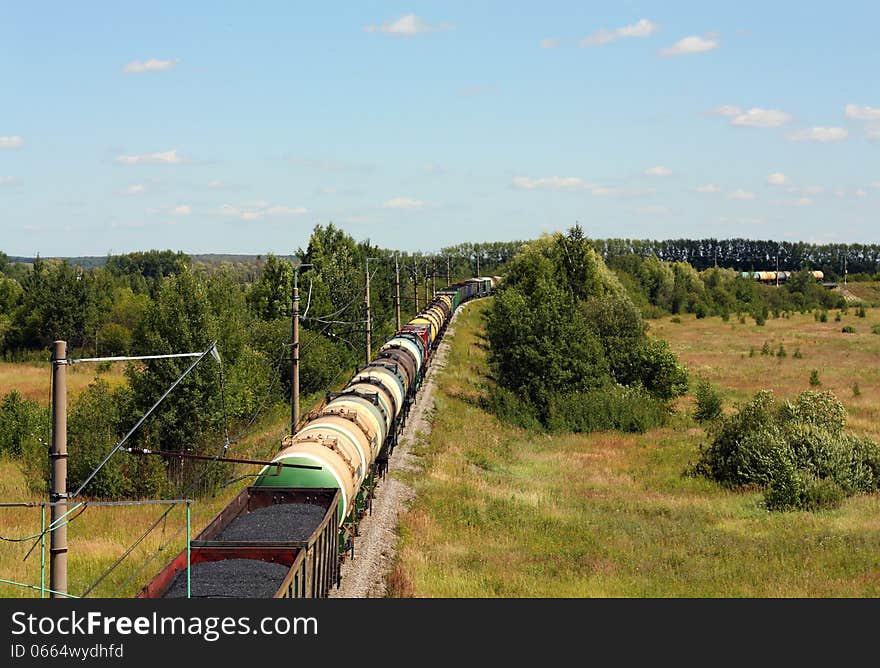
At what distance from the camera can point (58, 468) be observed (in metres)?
13.3

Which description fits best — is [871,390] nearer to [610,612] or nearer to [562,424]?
[562,424]

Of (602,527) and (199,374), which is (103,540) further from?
(602,527)

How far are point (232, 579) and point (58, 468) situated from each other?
387cm

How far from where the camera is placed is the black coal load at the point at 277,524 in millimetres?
18391

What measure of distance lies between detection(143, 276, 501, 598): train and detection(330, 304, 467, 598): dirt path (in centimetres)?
50

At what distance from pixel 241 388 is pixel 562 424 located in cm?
1996

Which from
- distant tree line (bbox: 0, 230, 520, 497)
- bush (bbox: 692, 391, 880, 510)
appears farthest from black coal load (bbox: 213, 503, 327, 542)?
bush (bbox: 692, 391, 880, 510)

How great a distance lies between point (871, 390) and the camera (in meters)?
65.7

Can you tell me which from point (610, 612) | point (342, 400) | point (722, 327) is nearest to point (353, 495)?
point (342, 400)

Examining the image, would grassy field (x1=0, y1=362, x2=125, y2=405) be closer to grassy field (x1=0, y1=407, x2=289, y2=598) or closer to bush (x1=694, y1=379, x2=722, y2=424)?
grassy field (x1=0, y1=407, x2=289, y2=598)

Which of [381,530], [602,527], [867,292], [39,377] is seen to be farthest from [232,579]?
[867,292]

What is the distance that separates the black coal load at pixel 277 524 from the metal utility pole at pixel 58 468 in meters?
4.98

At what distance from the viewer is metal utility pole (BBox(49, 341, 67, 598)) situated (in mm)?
13180

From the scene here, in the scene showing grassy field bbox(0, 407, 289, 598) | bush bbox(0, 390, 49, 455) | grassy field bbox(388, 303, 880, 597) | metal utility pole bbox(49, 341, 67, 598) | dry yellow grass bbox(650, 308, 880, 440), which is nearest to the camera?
metal utility pole bbox(49, 341, 67, 598)
